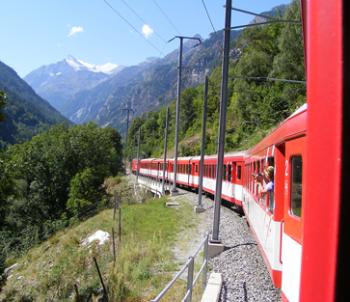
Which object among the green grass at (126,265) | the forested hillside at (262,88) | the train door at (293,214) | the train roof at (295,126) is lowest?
the green grass at (126,265)

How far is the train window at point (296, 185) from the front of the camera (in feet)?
15.9

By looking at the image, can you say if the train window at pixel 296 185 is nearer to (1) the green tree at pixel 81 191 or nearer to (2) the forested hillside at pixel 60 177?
(2) the forested hillside at pixel 60 177

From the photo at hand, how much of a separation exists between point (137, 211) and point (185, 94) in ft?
271

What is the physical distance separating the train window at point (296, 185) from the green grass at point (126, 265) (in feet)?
19.6

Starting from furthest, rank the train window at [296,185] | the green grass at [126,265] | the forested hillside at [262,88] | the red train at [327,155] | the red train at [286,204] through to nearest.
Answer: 1. the forested hillside at [262,88]
2. the green grass at [126,265]
3. the train window at [296,185]
4. the red train at [286,204]
5. the red train at [327,155]

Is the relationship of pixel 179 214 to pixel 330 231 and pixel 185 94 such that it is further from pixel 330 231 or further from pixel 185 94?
pixel 185 94

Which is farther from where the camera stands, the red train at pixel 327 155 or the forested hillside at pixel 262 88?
the forested hillside at pixel 262 88

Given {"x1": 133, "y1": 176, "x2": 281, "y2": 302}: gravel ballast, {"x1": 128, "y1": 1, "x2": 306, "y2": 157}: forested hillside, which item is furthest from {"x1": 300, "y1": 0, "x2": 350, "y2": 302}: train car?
{"x1": 128, "y1": 1, "x2": 306, "y2": 157}: forested hillside

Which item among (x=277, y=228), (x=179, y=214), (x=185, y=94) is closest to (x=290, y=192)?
(x=277, y=228)

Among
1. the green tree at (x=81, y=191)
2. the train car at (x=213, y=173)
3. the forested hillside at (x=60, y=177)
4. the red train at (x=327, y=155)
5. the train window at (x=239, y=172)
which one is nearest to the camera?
the red train at (x=327, y=155)

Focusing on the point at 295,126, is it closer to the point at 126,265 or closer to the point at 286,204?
the point at 286,204

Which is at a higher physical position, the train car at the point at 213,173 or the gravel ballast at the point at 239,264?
the train car at the point at 213,173

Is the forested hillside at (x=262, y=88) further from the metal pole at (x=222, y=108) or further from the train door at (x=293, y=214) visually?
the train door at (x=293, y=214)

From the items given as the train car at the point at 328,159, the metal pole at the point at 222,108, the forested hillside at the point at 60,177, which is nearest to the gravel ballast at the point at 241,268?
the metal pole at the point at 222,108
